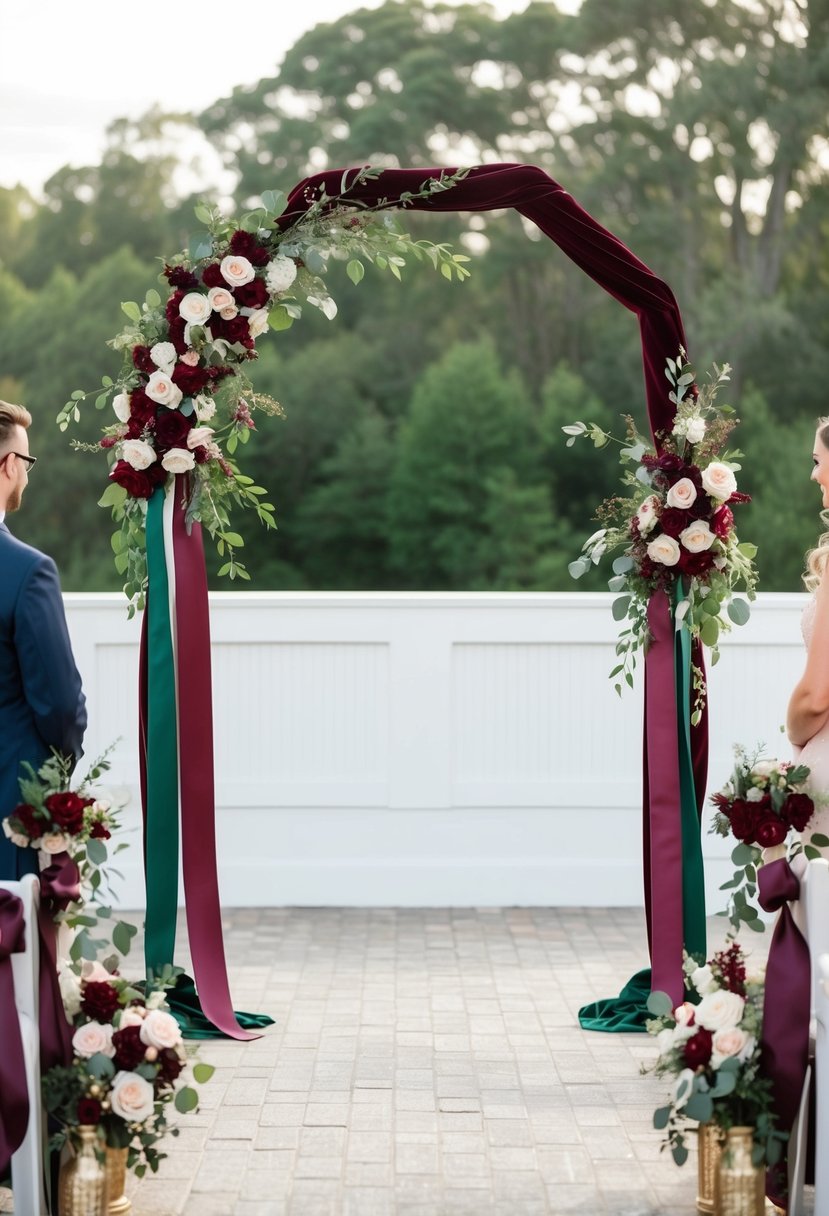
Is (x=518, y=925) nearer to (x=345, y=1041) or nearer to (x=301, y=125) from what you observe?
(x=345, y=1041)

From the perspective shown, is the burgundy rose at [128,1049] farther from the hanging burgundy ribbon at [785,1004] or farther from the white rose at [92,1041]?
the hanging burgundy ribbon at [785,1004]

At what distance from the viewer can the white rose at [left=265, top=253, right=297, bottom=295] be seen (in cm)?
455

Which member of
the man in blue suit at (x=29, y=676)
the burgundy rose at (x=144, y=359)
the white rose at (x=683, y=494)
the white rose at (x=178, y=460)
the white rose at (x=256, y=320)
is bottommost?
the man in blue suit at (x=29, y=676)

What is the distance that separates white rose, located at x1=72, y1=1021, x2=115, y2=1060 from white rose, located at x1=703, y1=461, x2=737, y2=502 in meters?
2.34

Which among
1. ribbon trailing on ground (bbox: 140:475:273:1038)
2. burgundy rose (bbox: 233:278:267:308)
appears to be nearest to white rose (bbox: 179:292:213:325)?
burgundy rose (bbox: 233:278:267:308)

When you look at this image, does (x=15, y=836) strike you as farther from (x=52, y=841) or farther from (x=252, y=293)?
(x=252, y=293)

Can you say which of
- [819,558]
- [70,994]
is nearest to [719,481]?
[819,558]

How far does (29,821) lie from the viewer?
3199 millimetres

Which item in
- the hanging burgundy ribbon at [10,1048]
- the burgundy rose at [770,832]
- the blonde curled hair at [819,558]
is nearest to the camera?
the hanging burgundy ribbon at [10,1048]

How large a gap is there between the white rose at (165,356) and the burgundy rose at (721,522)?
5.58ft

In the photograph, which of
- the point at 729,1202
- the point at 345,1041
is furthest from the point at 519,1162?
the point at 345,1041

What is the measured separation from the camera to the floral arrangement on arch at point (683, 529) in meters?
4.42

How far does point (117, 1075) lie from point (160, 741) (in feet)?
5.41

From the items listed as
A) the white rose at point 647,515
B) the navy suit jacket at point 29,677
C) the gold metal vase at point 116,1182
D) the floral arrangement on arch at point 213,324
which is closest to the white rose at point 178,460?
the floral arrangement on arch at point 213,324
